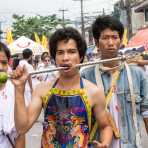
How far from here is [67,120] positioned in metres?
3.08

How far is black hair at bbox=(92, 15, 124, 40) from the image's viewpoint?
3.78 m

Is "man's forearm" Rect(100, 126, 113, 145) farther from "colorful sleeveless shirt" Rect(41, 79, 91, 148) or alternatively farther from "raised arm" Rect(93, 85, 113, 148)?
"colorful sleeveless shirt" Rect(41, 79, 91, 148)

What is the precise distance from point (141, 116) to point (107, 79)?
36 centimetres

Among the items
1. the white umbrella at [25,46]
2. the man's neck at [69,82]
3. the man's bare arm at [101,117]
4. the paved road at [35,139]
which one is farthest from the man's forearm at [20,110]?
the white umbrella at [25,46]

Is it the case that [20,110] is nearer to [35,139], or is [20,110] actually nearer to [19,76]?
[19,76]

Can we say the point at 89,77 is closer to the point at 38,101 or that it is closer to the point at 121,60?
the point at 121,60

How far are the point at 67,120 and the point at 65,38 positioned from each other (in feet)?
1.66

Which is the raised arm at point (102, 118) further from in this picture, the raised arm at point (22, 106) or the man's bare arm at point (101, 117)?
the raised arm at point (22, 106)

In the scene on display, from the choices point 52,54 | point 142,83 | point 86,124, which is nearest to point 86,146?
point 86,124

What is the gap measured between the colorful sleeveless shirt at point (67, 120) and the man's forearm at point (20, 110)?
203mm

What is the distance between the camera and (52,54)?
10.7ft

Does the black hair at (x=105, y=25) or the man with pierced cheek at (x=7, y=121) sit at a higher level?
the black hair at (x=105, y=25)

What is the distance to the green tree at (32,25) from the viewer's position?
67625 mm

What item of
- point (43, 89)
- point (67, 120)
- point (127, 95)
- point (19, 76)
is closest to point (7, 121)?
point (43, 89)
